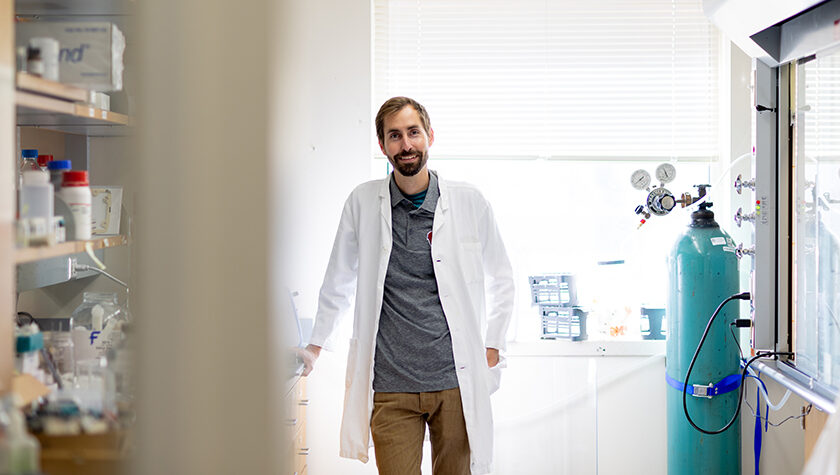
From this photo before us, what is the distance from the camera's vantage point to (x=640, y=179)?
115 inches

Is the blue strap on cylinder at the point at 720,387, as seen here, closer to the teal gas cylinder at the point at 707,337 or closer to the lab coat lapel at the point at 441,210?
the teal gas cylinder at the point at 707,337

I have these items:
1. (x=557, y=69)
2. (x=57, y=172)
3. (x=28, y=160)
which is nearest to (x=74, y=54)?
(x=57, y=172)

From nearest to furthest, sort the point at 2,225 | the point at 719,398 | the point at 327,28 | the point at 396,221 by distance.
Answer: the point at 2,225 < the point at 396,221 < the point at 719,398 < the point at 327,28

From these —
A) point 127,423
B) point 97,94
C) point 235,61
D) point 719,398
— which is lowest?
point 719,398

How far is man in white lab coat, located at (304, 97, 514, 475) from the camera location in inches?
83.7

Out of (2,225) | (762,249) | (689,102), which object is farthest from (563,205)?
(2,225)

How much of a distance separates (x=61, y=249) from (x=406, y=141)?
3.87 feet

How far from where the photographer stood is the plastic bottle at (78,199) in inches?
52.3

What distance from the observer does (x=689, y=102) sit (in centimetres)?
309

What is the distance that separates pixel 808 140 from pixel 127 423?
7.31ft

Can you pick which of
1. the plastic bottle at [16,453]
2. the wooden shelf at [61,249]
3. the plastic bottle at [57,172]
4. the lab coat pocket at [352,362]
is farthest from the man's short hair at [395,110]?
the plastic bottle at [16,453]

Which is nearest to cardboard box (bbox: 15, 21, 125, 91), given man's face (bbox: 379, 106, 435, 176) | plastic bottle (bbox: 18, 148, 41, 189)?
plastic bottle (bbox: 18, 148, 41, 189)

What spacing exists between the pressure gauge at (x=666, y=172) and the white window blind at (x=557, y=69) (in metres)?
0.22

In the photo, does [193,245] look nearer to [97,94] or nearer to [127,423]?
[127,423]
